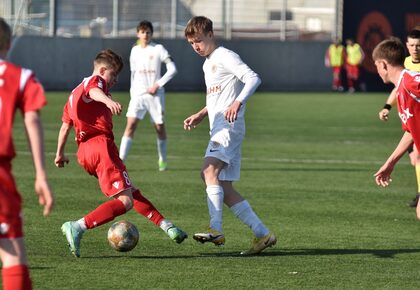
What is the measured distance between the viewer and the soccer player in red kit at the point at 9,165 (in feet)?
19.3

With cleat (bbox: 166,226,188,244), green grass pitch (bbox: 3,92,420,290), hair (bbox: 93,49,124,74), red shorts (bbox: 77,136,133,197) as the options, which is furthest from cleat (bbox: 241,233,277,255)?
hair (bbox: 93,49,124,74)

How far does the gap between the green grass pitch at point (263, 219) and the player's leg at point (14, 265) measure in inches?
Answer: 75.2

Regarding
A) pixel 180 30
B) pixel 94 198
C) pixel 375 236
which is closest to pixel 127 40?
pixel 180 30

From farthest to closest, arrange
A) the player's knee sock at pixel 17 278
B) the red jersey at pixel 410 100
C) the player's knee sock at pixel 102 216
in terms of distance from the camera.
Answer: the player's knee sock at pixel 102 216
the red jersey at pixel 410 100
the player's knee sock at pixel 17 278

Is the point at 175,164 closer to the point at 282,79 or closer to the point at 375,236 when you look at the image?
the point at 375,236

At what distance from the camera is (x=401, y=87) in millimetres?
8758

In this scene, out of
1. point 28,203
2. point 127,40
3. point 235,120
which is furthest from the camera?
point 127,40

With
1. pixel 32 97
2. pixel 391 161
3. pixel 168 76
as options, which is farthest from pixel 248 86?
pixel 168 76

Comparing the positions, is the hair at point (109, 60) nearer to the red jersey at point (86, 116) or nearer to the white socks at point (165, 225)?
the red jersey at point (86, 116)

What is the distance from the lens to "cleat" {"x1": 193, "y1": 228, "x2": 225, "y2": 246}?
932cm

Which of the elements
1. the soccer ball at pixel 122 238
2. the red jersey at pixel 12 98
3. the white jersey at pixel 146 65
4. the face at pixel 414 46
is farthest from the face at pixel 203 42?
the white jersey at pixel 146 65

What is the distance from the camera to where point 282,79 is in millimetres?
46375

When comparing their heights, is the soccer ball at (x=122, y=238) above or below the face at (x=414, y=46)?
below

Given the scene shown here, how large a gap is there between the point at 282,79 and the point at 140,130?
22598 millimetres
